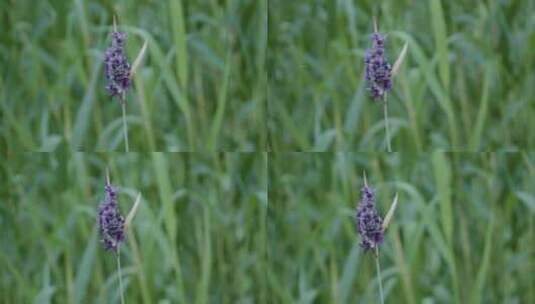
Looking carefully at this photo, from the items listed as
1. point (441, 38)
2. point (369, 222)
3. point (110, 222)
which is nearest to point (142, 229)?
point (110, 222)

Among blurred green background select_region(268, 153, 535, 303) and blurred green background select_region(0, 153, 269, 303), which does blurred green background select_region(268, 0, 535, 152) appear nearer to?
blurred green background select_region(268, 153, 535, 303)

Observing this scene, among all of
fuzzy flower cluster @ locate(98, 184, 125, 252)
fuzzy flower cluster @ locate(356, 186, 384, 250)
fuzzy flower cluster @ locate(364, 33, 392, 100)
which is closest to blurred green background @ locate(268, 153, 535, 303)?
fuzzy flower cluster @ locate(356, 186, 384, 250)

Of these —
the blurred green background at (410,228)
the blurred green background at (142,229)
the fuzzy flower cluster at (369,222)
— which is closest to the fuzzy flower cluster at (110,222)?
the blurred green background at (142,229)

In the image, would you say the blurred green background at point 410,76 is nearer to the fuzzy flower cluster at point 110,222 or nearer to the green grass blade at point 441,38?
the green grass blade at point 441,38

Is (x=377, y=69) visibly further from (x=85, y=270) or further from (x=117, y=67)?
(x=85, y=270)

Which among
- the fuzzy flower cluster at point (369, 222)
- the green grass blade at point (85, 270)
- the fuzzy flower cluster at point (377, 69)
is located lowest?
the green grass blade at point (85, 270)

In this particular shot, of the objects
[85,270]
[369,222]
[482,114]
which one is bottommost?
[85,270]

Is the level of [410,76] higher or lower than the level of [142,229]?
higher
